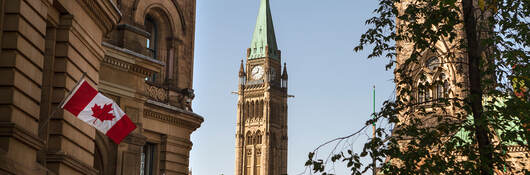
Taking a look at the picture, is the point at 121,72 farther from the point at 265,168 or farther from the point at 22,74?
the point at 265,168

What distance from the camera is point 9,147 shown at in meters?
14.0

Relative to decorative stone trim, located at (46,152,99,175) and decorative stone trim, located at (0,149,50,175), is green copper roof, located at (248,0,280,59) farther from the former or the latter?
decorative stone trim, located at (0,149,50,175)

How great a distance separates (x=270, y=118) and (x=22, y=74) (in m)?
164

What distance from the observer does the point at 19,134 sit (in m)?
14.2

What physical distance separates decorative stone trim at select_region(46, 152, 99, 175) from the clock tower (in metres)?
158

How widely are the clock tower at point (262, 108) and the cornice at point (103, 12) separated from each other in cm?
15622

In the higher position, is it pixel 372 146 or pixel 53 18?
pixel 53 18

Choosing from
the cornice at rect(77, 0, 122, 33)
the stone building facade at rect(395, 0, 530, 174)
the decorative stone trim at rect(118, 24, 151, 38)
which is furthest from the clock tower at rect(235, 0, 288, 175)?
the cornice at rect(77, 0, 122, 33)

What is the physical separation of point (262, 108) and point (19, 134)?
165 m

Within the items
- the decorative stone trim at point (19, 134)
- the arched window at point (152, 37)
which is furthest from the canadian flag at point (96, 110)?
the arched window at point (152, 37)

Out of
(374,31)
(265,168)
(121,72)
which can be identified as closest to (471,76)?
(374,31)

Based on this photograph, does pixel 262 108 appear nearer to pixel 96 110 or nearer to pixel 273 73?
pixel 273 73

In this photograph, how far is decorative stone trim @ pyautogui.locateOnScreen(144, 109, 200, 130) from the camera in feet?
101

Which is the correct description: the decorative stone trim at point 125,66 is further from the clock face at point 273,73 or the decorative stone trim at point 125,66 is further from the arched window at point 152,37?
the clock face at point 273,73
